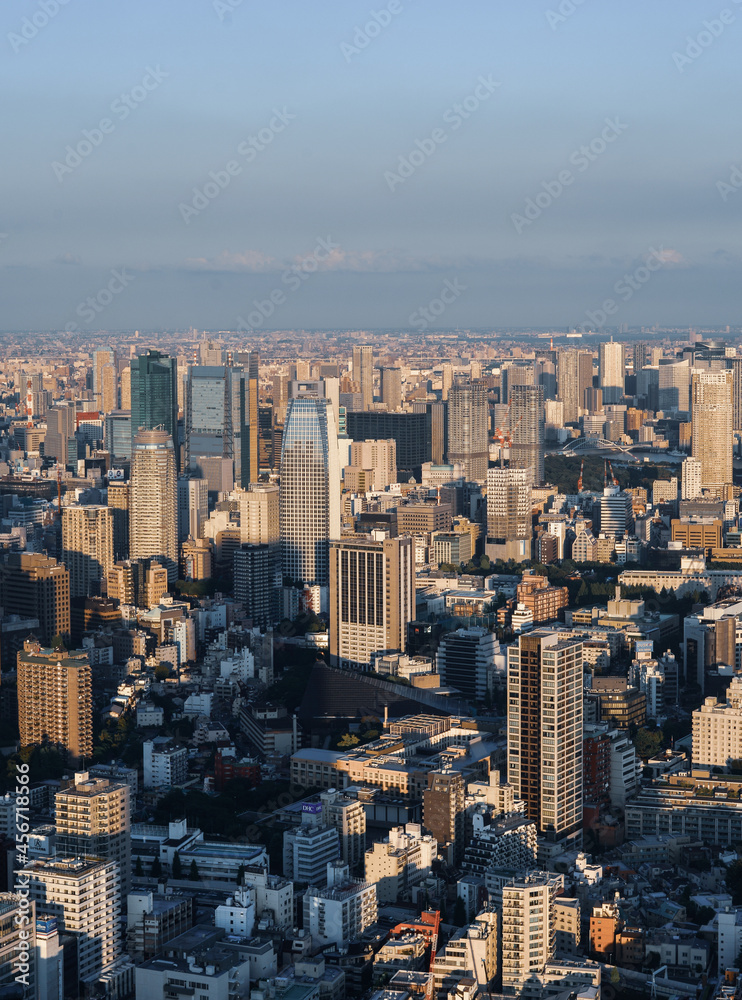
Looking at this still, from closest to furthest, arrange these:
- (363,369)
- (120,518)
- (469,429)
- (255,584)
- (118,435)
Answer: (255,584) < (120,518) < (118,435) < (469,429) < (363,369)

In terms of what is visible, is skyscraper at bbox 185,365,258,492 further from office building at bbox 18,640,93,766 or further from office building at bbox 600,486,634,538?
office building at bbox 18,640,93,766

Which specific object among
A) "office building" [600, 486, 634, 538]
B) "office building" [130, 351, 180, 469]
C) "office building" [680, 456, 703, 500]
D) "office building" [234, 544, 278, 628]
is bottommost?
"office building" [234, 544, 278, 628]

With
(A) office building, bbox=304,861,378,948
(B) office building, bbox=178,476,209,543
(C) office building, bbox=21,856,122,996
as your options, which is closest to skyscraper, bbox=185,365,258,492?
(B) office building, bbox=178,476,209,543

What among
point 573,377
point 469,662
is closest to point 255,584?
point 469,662

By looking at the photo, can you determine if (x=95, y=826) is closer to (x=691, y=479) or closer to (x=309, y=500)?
(x=309, y=500)

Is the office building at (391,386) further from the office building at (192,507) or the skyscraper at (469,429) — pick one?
the office building at (192,507)

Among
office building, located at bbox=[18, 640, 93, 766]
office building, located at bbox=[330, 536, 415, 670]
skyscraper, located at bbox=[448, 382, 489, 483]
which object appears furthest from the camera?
skyscraper, located at bbox=[448, 382, 489, 483]

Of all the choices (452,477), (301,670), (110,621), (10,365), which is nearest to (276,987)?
(301,670)
